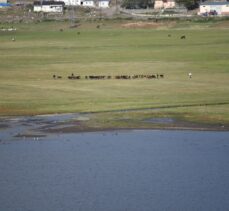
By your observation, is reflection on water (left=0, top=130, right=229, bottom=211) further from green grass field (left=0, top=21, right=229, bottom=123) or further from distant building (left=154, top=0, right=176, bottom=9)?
distant building (left=154, top=0, right=176, bottom=9)

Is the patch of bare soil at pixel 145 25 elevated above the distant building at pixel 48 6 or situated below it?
above

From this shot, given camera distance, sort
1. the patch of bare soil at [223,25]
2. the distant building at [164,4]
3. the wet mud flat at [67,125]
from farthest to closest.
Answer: the distant building at [164,4]
the patch of bare soil at [223,25]
the wet mud flat at [67,125]

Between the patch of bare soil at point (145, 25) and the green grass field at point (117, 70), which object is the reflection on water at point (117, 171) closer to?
the green grass field at point (117, 70)

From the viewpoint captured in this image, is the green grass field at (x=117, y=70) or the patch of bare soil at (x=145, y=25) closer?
the green grass field at (x=117, y=70)

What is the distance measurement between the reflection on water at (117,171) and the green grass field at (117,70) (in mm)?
6065

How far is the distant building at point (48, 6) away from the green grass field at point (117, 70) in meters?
57.6

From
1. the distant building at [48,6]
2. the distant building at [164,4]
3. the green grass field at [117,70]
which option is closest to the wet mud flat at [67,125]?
the green grass field at [117,70]

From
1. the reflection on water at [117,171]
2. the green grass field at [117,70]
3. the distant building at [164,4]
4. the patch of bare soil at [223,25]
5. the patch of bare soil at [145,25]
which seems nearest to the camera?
the reflection on water at [117,171]

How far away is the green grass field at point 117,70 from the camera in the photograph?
163 feet

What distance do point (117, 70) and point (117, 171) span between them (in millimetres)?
32814

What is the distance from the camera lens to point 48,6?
175750 mm

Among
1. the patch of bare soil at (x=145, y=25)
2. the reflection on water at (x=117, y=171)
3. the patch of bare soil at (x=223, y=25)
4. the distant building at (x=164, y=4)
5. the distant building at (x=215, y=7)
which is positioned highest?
the reflection on water at (x=117, y=171)

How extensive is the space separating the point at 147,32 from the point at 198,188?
83853mm

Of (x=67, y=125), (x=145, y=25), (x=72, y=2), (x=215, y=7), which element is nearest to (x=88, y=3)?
(x=72, y=2)
